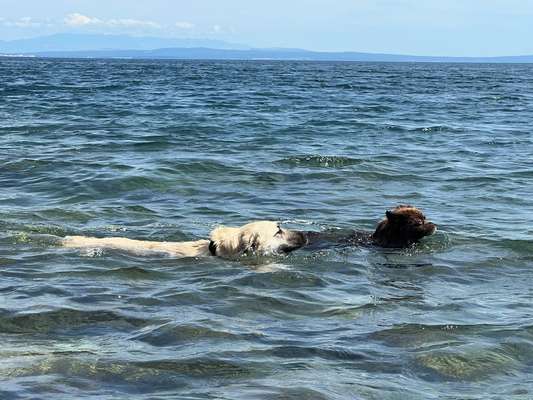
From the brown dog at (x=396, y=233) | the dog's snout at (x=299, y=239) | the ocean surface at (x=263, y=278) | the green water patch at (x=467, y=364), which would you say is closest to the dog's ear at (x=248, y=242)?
the ocean surface at (x=263, y=278)

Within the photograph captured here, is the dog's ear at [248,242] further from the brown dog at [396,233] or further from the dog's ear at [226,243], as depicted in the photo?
the brown dog at [396,233]

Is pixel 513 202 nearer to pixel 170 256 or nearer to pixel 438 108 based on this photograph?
pixel 170 256

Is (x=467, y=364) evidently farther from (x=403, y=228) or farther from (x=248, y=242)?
(x=403, y=228)

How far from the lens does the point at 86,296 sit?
A: 24.1 feet

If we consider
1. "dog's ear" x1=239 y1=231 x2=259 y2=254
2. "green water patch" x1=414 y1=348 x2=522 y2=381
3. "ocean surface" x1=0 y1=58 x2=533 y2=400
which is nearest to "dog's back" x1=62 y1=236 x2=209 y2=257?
"ocean surface" x1=0 y1=58 x2=533 y2=400

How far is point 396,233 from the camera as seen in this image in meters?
9.49

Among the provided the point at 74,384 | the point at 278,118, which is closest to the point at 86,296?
the point at 74,384

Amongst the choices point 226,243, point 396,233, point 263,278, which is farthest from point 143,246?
point 396,233

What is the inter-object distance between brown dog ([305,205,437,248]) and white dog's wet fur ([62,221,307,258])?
1.27 ft

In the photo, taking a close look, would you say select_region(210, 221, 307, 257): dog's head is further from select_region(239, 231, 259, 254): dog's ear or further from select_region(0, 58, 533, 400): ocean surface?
select_region(0, 58, 533, 400): ocean surface

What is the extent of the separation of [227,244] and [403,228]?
2.18 metres

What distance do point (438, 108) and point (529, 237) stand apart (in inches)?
899

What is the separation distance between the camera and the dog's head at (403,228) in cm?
941

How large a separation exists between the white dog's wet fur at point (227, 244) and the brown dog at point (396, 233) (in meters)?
0.39
